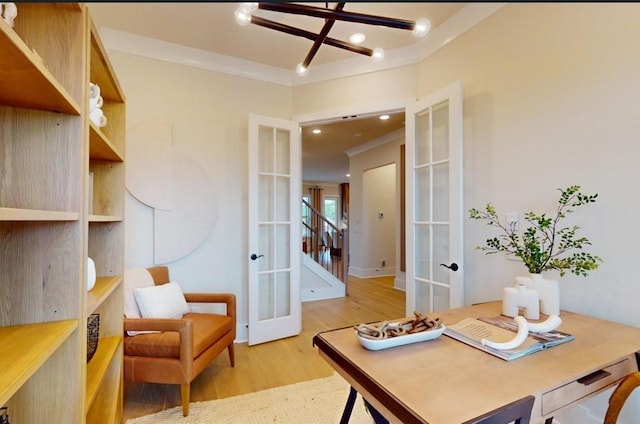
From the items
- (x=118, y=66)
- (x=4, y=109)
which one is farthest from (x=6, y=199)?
(x=118, y=66)

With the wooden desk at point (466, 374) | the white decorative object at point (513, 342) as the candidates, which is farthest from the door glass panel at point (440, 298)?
the white decorative object at point (513, 342)

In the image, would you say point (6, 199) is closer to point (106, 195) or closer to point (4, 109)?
point (4, 109)

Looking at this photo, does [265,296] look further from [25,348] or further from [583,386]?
[583,386]

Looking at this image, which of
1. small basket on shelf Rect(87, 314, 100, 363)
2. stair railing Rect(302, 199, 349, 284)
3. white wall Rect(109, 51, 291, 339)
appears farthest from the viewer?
stair railing Rect(302, 199, 349, 284)

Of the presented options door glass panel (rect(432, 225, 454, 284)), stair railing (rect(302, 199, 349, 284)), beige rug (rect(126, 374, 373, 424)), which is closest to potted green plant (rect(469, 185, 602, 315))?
door glass panel (rect(432, 225, 454, 284))

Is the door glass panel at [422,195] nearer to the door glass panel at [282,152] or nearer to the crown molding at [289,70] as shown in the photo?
the crown molding at [289,70]

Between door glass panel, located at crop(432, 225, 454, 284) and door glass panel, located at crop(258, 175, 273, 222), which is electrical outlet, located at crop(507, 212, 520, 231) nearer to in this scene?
door glass panel, located at crop(432, 225, 454, 284)

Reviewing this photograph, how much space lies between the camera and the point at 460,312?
66.8 inches

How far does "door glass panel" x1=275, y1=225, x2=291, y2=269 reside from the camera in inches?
131

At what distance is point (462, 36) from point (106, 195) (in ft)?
8.59

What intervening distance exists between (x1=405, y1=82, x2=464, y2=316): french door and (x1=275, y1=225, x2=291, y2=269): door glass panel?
1.20 meters

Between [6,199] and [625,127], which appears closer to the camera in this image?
[6,199]

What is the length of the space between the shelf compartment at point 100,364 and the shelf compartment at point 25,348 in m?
0.37

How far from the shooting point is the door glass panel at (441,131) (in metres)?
2.52
